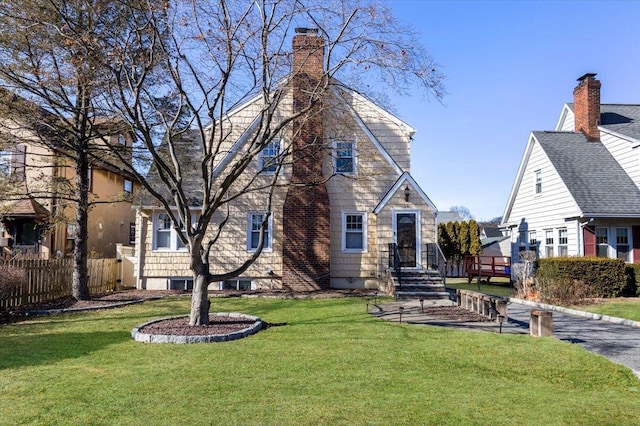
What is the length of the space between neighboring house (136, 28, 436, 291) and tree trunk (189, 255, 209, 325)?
6988 millimetres

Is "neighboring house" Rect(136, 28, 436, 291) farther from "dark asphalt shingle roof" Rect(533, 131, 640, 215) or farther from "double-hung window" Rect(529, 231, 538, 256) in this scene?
"double-hung window" Rect(529, 231, 538, 256)

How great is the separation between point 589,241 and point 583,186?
2.33 metres

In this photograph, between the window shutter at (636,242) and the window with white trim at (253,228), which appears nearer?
the window shutter at (636,242)

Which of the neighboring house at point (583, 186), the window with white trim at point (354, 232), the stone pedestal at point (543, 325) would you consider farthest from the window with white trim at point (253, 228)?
Result: the neighboring house at point (583, 186)

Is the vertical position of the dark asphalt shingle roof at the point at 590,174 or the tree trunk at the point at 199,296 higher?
the dark asphalt shingle roof at the point at 590,174

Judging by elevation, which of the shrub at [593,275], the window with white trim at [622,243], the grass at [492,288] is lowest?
the grass at [492,288]

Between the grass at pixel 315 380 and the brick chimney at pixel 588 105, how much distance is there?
656 inches

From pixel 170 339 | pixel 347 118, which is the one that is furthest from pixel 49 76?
pixel 347 118

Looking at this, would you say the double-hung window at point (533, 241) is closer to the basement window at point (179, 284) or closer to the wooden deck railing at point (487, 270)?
the wooden deck railing at point (487, 270)

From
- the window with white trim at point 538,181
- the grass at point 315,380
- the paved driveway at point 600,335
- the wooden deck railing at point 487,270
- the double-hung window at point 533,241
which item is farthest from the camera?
the wooden deck railing at point 487,270

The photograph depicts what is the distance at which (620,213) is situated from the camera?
55.8ft

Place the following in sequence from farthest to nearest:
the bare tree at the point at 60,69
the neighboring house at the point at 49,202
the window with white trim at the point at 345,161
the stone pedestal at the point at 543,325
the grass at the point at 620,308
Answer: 1. the window with white trim at the point at 345,161
2. the neighboring house at the point at 49,202
3. the grass at the point at 620,308
4. the bare tree at the point at 60,69
5. the stone pedestal at the point at 543,325

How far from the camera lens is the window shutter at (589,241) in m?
17.3

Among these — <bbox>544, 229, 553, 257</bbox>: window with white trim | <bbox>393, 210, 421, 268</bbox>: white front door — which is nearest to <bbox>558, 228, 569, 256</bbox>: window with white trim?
<bbox>544, 229, 553, 257</bbox>: window with white trim
